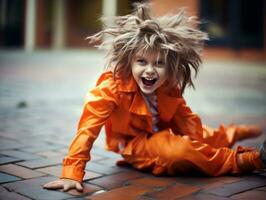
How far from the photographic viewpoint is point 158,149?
2.86m

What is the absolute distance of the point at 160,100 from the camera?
116 inches

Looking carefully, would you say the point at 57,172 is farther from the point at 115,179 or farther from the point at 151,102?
the point at 151,102

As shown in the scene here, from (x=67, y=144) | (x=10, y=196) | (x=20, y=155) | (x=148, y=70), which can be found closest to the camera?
(x=10, y=196)

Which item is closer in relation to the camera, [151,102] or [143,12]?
[143,12]

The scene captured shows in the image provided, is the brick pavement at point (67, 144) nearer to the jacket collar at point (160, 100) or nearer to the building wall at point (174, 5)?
the jacket collar at point (160, 100)

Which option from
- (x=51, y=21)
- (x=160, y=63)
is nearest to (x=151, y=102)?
(x=160, y=63)

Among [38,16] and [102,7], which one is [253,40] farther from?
[38,16]

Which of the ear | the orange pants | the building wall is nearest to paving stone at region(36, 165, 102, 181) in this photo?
the orange pants

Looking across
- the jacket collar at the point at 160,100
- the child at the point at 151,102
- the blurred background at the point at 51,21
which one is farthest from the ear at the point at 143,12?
the blurred background at the point at 51,21

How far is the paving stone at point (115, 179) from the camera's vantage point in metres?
2.62

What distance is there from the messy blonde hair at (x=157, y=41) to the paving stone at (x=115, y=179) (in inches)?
20.9

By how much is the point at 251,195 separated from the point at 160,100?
776 millimetres

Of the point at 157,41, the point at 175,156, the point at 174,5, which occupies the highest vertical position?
the point at 174,5

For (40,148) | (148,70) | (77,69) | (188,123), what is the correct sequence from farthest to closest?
1. (77,69)
2. (40,148)
3. (188,123)
4. (148,70)
